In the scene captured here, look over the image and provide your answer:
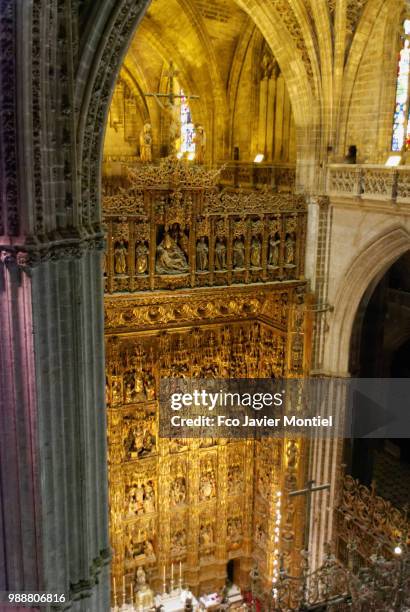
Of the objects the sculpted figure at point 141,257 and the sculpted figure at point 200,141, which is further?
the sculpted figure at point 200,141

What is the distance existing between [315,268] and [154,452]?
5.00 m

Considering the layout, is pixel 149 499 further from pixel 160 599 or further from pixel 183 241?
pixel 183 241

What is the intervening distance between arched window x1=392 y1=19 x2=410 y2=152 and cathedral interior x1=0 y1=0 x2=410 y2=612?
0.13 feet

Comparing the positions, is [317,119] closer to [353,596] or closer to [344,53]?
[344,53]

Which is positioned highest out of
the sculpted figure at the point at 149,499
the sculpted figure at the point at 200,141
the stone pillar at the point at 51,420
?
the sculpted figure at the point at 200,141

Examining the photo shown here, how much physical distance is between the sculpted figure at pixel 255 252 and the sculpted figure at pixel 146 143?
775 centimetres

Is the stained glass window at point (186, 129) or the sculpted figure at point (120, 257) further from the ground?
the stained glass window at point (186, 129)

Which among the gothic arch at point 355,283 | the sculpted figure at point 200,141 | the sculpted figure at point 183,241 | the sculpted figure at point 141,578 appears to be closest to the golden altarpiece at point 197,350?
the sculpted figure at point 183,241

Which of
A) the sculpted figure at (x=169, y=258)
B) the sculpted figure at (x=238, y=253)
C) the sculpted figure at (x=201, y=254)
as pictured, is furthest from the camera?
the sculpted figure at (x=238, y=253)

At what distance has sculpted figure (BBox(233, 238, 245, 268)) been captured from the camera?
476 inches

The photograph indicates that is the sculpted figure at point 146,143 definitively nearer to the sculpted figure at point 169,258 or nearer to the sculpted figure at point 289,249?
the sculpted figure at point 289,249

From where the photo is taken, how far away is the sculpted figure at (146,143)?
738 inches

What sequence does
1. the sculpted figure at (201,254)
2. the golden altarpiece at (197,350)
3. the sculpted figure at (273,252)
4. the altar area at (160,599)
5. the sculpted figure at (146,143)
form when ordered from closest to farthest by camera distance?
the golden altarpiece at (197,350), the sculpted figure at (201,254), the sculpted figure at (273,252), the altar area at (160,599), the sculpted figure at (146,143)

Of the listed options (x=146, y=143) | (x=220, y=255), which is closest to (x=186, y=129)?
(x=146, y=143)
